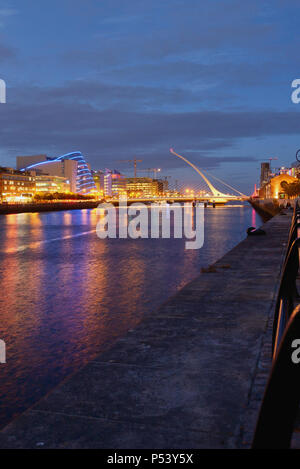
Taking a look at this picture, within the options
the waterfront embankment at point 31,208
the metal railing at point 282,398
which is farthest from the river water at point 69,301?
the waterfront embankment at point 31,208

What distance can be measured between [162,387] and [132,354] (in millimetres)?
1064

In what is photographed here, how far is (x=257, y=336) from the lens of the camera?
5699mm

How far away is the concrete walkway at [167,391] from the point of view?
3.18m

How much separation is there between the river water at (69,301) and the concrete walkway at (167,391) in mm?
1957

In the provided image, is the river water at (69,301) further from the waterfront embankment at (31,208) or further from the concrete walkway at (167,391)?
the waterfront embankment at (31,208)

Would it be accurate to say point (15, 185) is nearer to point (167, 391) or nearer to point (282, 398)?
point (167, 391)

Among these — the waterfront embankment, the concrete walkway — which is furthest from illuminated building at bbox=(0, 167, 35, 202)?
the concrete walkway

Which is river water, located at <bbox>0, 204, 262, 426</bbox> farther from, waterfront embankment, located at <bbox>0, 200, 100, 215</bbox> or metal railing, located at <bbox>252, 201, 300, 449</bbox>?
waterfront embankment, located at <bbox>0, 200, 100, 215</bbox>

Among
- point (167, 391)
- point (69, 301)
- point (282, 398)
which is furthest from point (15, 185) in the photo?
point (282, 398)

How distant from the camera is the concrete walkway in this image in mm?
3180

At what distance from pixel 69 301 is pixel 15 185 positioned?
590ft

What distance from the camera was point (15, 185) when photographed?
182375 millimetres
